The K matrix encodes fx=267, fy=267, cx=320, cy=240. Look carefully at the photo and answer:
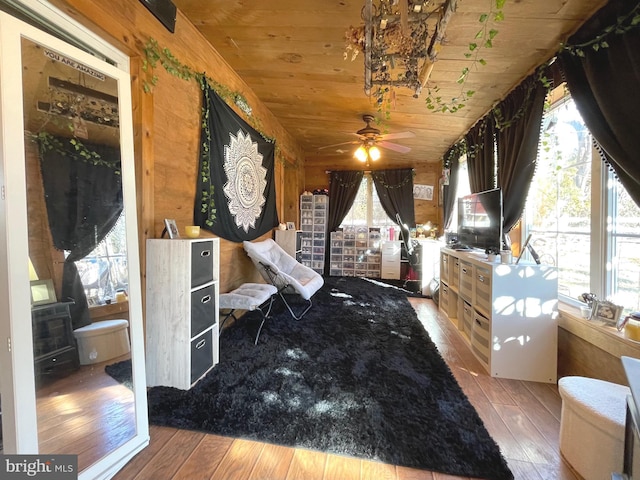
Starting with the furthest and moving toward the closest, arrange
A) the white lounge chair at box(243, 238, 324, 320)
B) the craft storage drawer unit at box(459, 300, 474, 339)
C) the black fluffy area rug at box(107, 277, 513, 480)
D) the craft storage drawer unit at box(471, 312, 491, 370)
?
the white lounge chair at box(243, 238, 324, 320) → the craft storage drawer unit at box(459, 300, 474, 339) → the craft storage drawer unit at box(471, 312, 491, 370) → the black fluffy area rug at box(107, 277, 513, 480)

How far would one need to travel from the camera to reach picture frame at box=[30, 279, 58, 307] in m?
1.06

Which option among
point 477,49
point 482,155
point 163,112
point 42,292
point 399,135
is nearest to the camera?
point 42,292

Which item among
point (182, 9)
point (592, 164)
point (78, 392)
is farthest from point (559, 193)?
point (78, 392)

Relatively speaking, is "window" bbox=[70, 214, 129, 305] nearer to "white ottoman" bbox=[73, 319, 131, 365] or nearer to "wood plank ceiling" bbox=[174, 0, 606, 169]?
"white ottoman" bbox=[73, 319, 131, 365]

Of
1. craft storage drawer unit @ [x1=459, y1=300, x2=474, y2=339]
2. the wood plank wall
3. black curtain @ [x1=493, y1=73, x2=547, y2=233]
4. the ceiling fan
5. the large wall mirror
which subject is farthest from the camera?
the ceiling fan

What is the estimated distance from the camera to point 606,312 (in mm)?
1700

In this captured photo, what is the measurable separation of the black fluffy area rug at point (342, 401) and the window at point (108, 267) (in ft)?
1.22

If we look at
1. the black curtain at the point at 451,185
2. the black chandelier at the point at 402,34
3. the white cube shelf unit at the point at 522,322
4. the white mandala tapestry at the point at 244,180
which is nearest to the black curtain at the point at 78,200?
the white mandala tapestry at the point at 244,180

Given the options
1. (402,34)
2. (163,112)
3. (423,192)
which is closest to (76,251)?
(163,112)

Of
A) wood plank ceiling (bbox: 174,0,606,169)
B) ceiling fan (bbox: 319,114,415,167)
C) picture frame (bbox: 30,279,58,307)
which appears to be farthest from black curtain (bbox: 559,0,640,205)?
picture frame (bbox: 30,279,58,307)

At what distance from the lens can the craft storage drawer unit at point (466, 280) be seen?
2501 mm

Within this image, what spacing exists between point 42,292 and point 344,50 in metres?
2.47

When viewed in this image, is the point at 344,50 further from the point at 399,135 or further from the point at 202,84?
the point at 399,135

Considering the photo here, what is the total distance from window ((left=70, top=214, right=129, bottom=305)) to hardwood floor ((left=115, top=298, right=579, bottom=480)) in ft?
2.55
